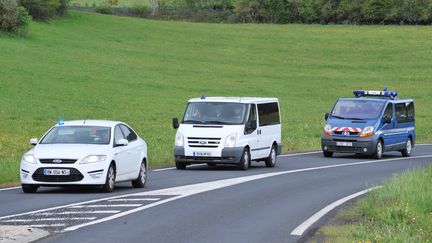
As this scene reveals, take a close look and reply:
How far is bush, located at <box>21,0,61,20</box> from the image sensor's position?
284ft

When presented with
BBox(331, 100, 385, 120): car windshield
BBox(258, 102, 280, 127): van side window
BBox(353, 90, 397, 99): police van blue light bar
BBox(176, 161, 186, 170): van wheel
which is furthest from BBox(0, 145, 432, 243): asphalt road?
BBox(353, 90, 397, 99): police van blue light bar

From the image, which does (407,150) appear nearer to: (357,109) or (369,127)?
(357,109)

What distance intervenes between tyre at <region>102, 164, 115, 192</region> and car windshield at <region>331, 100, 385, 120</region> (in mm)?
16399

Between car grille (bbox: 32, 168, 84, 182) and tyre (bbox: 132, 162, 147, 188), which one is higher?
car grille (bbox: 32, 168, 84, 182)

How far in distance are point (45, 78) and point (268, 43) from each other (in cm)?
3650

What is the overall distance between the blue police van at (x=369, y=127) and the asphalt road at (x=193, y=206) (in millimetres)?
6361

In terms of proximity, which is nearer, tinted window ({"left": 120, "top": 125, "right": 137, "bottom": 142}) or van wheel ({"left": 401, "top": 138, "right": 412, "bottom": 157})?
tinted window ({"left": 120, "top": 125, "right": 137, "bottom": 142})

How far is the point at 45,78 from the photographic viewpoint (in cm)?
6391

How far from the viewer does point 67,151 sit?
21.3m

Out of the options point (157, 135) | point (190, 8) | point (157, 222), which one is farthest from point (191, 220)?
point (190, 8)

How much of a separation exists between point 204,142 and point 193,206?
10.3 metres

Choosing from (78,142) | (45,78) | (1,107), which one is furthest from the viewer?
(45,78)

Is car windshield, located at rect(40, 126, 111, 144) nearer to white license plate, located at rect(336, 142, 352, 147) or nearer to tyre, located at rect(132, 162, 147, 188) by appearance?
tyre, located at rect(132, 162, 147, 188)

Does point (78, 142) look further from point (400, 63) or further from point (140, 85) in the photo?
point (400, 63)
